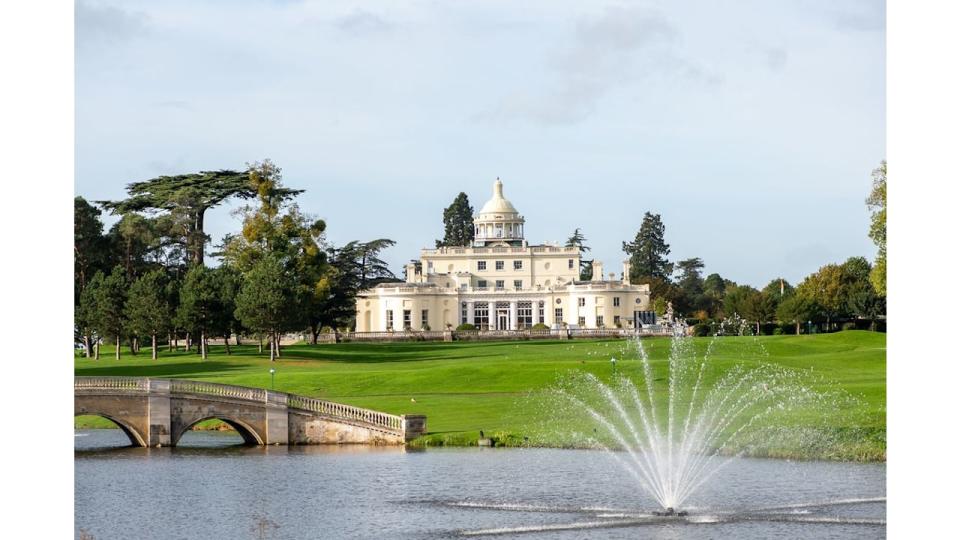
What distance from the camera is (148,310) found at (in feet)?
291

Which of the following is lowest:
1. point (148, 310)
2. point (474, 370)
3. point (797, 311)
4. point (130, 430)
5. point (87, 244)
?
point (130, 430)

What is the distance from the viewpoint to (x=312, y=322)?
10275 centimetres

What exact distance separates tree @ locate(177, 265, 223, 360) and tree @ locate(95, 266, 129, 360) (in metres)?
3.81

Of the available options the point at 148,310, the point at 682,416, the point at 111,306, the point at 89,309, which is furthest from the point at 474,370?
the point at 89,309

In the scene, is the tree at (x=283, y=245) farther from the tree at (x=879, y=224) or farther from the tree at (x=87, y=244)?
the tree at (x=879, y=224)

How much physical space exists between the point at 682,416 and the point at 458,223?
111m

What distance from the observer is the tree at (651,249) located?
171 m

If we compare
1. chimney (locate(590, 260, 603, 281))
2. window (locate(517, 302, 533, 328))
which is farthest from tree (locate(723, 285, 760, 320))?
window (locate(517, 302, 533, 328))

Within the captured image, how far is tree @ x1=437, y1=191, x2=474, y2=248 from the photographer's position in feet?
526

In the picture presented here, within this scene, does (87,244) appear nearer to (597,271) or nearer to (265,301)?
(265,301)

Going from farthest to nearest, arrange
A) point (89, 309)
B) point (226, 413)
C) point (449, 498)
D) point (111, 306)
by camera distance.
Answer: point (89, 309)
point (111, 306)
point (226, 413)
point (449, 498)
